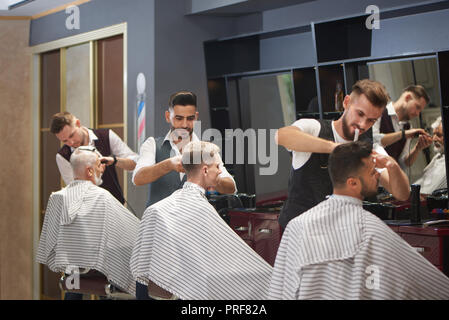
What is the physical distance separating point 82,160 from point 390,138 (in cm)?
164

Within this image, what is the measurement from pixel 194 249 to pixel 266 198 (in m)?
1.39

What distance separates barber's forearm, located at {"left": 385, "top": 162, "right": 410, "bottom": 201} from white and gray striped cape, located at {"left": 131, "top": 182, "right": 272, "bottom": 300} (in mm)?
665

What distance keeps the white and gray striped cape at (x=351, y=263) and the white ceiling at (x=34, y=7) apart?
3359 millimetres

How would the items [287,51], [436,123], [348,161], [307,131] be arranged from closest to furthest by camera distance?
[348,161] → [307,131] → [436,123] → [287,51]

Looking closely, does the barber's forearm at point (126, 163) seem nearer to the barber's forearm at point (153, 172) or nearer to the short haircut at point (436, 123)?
the barber's forearm at point (153, 172)

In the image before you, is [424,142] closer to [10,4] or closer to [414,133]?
[414,133]

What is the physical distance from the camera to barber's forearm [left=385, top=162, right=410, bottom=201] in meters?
2.60

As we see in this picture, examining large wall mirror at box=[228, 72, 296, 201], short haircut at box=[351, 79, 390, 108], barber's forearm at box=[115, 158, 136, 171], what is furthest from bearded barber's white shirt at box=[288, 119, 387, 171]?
barber's forearm at box=[115, 158, 136, 171]

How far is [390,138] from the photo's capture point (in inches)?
118

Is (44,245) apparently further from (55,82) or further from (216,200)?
(55,82)

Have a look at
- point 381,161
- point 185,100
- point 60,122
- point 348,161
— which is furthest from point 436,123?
point 60,122

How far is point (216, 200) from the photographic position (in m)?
3.80

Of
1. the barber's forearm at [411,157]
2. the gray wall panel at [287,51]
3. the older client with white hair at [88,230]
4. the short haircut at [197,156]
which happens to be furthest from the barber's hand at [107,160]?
the barber's forearm at [411,157]

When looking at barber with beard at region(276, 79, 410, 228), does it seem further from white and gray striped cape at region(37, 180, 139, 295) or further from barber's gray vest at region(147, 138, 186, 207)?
white and gray striped cape at region(37, 180, 139, 295)
